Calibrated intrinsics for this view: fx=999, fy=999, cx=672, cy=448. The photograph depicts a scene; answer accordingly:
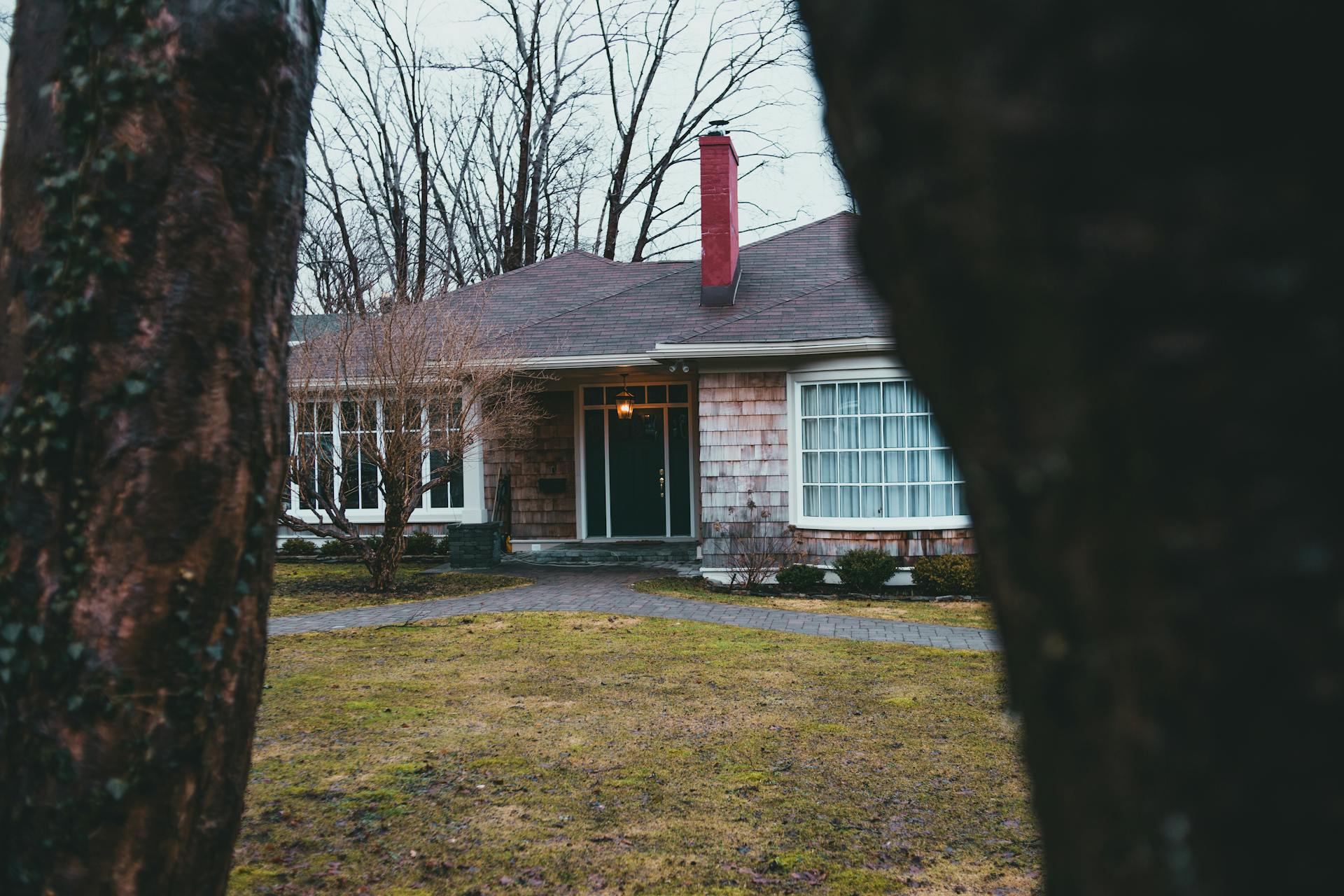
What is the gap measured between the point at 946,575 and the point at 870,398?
2472mm

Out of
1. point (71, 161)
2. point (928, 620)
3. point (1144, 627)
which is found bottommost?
point (928, 620)

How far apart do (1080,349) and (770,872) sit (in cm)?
365

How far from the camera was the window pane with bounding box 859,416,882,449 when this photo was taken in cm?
1300

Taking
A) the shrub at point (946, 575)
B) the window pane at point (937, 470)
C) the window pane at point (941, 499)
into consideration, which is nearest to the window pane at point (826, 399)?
the window pane at point (937, 470)

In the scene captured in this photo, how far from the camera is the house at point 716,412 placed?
13.0 m

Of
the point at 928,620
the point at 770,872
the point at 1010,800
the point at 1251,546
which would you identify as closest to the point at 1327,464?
the point at 1251,546

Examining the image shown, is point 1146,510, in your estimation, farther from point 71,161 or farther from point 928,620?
point 928,620

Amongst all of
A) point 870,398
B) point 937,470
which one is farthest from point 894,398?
point 937,470

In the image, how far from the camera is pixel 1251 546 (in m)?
0.66

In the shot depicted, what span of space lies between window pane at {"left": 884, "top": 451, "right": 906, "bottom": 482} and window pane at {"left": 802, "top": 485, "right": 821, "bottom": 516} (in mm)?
989

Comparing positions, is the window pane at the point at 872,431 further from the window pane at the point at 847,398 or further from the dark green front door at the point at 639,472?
the dark green front door at the point at 639,472

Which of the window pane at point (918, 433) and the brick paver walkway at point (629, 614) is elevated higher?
the window pane at point (918, 433)

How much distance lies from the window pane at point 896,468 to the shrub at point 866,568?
0.97 m

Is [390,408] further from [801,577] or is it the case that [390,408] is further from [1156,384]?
[1156,384]
